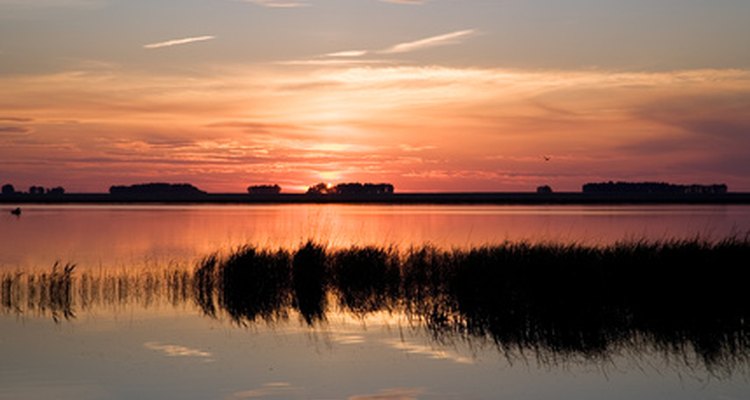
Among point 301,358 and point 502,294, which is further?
point 502,294

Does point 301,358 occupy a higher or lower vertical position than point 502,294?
lower

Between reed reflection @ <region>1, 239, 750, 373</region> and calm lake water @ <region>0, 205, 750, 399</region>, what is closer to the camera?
calm lake water @ <region>0, 205, 750, 399</region>

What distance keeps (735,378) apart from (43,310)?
15719 mm

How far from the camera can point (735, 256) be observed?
2316 centimetres

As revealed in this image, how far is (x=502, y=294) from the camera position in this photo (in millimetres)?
22172

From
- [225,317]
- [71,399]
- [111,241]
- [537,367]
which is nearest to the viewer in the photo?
[71,399]

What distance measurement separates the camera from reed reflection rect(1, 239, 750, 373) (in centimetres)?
1822

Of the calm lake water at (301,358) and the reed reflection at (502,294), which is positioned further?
the reed reflection at (502,294)

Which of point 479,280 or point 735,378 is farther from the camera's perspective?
point 479,280

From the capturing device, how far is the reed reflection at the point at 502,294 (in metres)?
18.2

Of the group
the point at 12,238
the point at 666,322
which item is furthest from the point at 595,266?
the point at 12,238

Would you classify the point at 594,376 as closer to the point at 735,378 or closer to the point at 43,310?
the point at 735,378

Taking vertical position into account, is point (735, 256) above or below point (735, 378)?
above

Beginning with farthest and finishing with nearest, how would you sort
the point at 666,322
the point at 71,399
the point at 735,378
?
the point at 666,322 < the point at 735,378 < the point at 71,399
